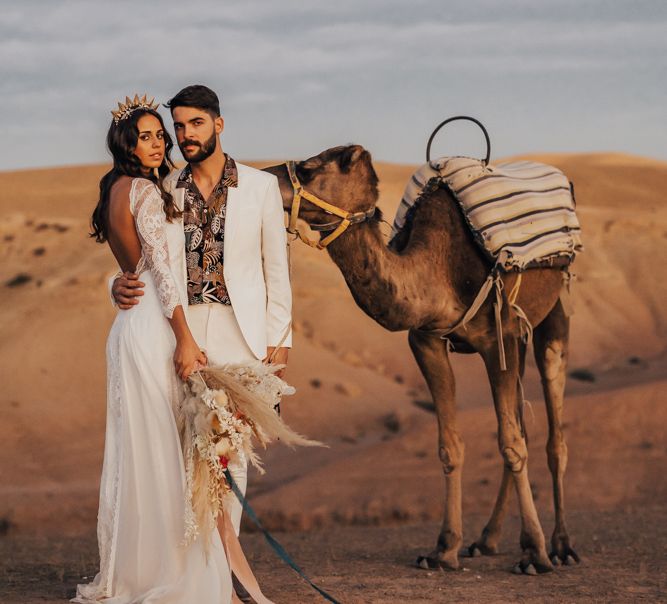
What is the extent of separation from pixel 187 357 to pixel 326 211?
2.04m

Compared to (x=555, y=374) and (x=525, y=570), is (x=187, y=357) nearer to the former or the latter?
(x=525, y=570)

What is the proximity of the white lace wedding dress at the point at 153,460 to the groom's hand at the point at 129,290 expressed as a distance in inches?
1.4

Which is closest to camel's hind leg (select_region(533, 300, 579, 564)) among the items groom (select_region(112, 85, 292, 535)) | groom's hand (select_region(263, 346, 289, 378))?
groom's hand (select_region(263, 346, 289, 378))

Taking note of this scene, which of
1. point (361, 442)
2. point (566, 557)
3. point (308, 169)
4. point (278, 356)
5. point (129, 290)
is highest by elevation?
point (308, 169)

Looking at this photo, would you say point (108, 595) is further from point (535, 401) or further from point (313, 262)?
point (313, 262)

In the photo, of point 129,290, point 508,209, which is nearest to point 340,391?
point 508,209

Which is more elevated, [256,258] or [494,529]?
[256,258]

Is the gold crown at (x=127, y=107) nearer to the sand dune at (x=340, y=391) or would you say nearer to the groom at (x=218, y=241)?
the groom at (x=218, y=241)

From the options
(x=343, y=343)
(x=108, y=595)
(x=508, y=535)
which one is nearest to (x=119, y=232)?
(x=108, y=595)

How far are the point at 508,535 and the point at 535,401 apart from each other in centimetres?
841

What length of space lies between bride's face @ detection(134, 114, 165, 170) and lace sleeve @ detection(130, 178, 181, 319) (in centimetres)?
11

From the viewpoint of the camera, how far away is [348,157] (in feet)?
25.1

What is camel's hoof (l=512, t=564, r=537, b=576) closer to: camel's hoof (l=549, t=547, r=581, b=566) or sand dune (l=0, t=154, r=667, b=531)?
camel's hoof (l=549, t=547, r=581, b=566)

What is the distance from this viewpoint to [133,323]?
602cm
